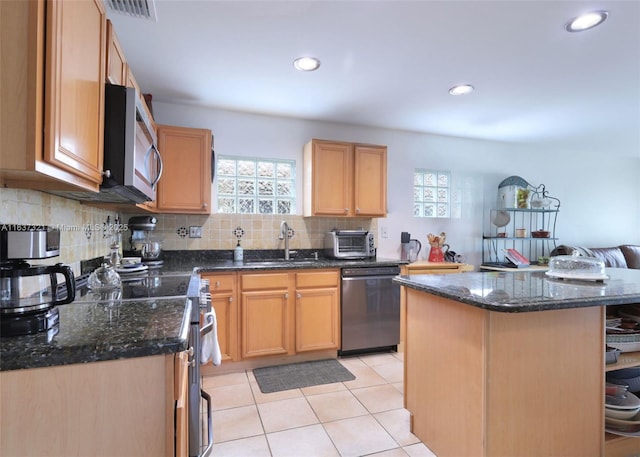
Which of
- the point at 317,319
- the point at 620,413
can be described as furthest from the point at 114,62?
the point at 620,413

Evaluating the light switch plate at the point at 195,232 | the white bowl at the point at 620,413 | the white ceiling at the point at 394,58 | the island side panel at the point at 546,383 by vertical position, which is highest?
the white ceiling at the point at 394,58

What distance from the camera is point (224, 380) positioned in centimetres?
258

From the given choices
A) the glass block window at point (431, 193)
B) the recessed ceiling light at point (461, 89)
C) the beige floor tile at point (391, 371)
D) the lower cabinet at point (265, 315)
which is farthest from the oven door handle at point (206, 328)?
the glass block window at point (431, 193)

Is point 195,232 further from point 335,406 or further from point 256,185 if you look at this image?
point 335,406

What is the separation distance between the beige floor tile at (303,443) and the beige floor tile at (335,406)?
0.48ft

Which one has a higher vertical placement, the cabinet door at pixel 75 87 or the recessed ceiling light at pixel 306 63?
the recessed ceiling light at pixel 306 63

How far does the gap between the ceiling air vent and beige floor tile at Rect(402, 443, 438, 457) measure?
276cm

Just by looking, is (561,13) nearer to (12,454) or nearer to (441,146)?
(441,146)

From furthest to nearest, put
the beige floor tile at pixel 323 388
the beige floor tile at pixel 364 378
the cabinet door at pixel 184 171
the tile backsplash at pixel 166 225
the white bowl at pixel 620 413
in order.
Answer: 1. the cabinet door at pixel 184 171
2. the beige floor tile at pixel 364 378
3. the beige floor tile at pixel 323 388
4. the white bowl at pixel 620 413
5. the tile backsplash at pixel 166 225

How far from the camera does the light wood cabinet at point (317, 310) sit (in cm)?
288

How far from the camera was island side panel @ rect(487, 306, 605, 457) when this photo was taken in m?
1.38

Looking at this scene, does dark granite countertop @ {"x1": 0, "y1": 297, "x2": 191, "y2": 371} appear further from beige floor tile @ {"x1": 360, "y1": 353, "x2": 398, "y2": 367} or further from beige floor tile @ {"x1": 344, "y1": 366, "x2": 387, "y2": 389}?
beige floor tile @ {"x1": 360, "y1": 353, "x2": 398, "y2": 367}

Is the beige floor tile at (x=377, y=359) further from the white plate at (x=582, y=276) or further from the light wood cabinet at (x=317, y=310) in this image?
the white plate at (x=582, y=276)

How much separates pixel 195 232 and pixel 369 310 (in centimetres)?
187
